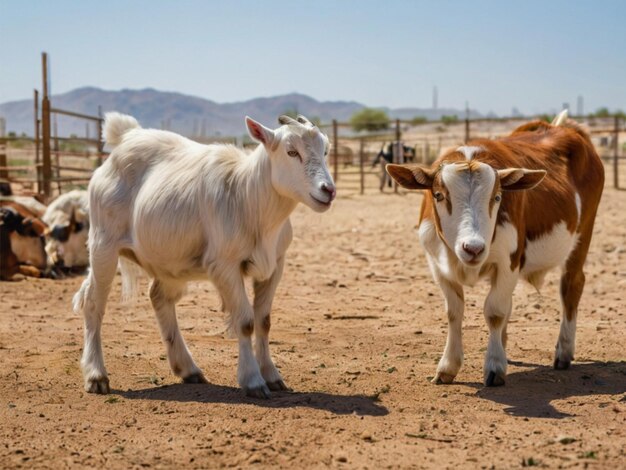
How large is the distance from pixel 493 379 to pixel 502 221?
1.15 m

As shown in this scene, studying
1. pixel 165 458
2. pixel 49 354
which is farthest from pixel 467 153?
pixel 49 354

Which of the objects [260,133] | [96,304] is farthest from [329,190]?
[96,304]

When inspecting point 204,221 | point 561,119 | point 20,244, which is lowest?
point 20,244

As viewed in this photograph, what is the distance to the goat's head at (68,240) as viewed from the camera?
1314 centimetres

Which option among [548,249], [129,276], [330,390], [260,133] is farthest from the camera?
[129,276]

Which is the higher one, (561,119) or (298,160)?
(561,119)

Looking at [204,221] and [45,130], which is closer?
[204,221]

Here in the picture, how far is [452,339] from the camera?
6.48 m

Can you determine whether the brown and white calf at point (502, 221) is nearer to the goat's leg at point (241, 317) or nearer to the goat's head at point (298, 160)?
the goat's head at point (298, 160)

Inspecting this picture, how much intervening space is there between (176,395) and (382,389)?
1.46 meters

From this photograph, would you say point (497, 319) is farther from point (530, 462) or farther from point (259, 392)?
point (530, 462)

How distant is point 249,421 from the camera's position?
207 inches

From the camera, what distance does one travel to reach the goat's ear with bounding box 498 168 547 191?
6070mm

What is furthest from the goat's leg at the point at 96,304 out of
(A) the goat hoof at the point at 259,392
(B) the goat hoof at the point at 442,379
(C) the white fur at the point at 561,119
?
(C) the white fur at the point at 561,119
